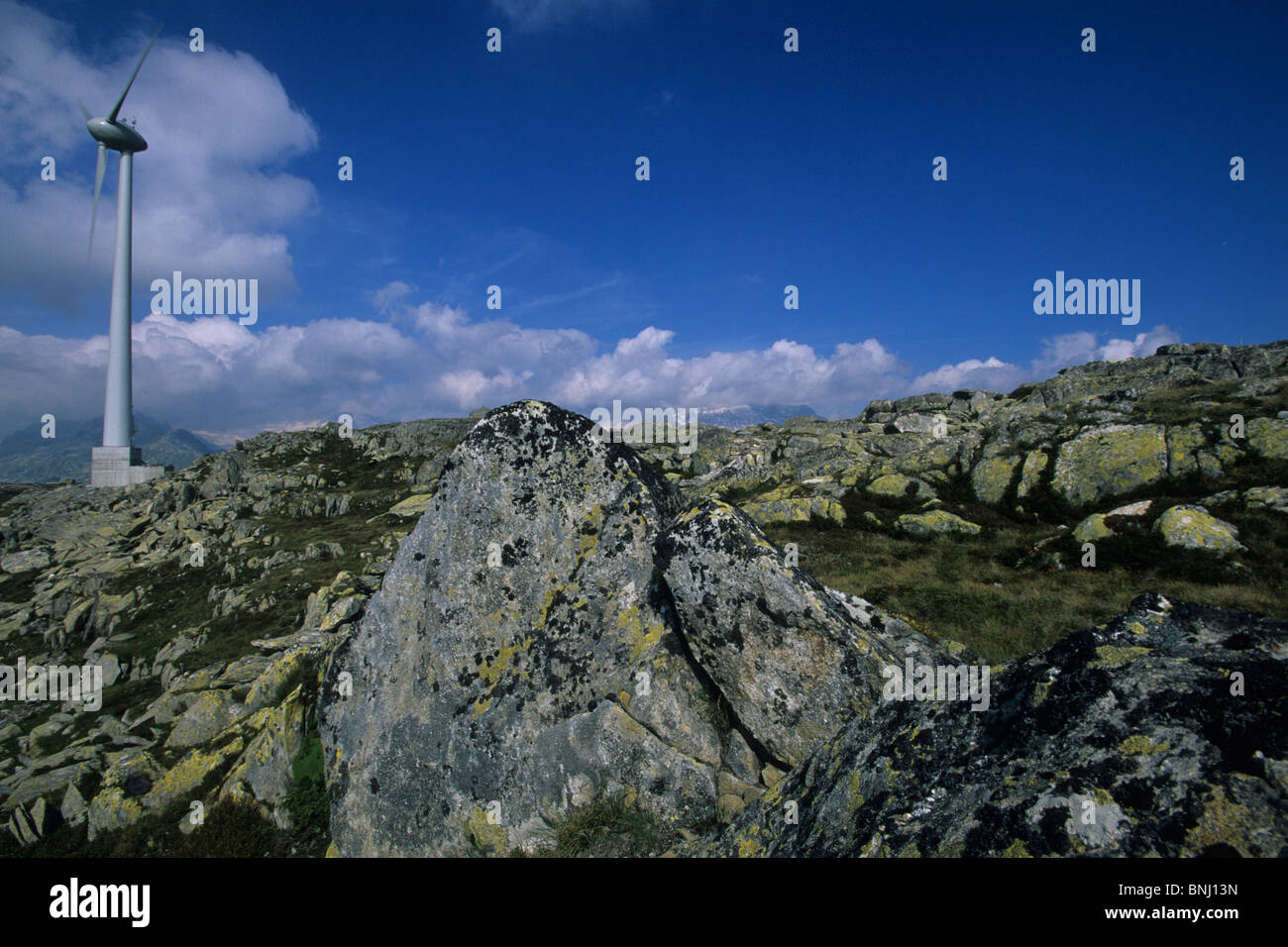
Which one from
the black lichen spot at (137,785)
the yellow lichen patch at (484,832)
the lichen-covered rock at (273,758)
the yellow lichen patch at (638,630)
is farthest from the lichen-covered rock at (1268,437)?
the black lichen spot at (137,785)

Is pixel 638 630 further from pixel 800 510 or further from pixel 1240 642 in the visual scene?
pixel 800 510

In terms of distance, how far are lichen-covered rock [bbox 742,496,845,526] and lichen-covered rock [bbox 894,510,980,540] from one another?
10.9ft

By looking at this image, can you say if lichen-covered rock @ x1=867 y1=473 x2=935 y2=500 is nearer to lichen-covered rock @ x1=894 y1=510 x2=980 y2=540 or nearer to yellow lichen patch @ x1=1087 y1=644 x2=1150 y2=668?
lichen-covered rock @ x1=894 y1=510 x2=980 y2=540

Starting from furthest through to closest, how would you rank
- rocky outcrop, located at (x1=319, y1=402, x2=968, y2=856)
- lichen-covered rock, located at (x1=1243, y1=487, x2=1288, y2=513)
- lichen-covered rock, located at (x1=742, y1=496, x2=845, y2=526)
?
lichen-covered rock, located at (x1=742, y1=496, x2=845, y2=526) → lichen-covered rock, located at (x1=1243, y1=487, x2=1288, y2=513) → rocky outcrop, located at (x1=319, y1=402, x2=968, y2=856)

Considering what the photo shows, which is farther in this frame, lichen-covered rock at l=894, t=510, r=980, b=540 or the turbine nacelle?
the turbine nacelle

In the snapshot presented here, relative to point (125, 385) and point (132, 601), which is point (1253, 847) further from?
point (125, 385)

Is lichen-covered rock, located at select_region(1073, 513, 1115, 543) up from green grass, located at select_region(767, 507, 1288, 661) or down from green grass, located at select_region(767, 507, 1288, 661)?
up

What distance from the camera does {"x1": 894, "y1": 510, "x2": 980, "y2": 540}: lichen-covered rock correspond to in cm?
2622

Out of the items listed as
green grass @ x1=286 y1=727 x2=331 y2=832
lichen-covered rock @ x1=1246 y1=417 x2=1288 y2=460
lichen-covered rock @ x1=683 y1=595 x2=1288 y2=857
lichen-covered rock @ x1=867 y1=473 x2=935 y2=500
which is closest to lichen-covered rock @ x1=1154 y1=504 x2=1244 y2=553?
lichen-covered rock @ x1=1246 y1=417 x2=1288 y2=460

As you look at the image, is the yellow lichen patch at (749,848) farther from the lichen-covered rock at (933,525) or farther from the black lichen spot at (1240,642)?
the lichen-covered rock at (933,525)
